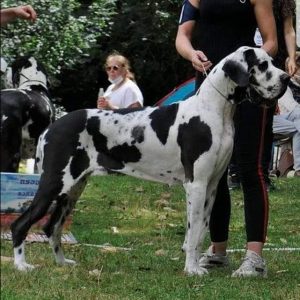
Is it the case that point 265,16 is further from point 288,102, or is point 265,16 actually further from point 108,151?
point 288,102

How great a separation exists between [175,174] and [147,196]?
3795 millimetres

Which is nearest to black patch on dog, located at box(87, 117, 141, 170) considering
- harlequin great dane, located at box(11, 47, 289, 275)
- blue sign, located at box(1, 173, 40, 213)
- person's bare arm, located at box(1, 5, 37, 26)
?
harlequin great dane, located at box(11, 47, 289, 275)

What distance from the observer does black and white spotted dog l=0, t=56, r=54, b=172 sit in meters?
1.60

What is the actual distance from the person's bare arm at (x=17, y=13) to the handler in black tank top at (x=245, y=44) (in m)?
2.72

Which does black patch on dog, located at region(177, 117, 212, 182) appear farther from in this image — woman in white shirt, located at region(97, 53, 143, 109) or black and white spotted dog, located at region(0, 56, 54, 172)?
woman in white shirt, located at region(97, 53, 143, 109)

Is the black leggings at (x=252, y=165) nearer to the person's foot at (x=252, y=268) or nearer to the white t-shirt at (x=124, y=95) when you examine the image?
the person's foot at (x=252, y=268)

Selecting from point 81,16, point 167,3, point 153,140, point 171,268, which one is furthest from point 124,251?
point 167,3

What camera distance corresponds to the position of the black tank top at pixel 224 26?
4418mm

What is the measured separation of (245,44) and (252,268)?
4.35 feet

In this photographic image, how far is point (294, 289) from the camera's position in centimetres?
415

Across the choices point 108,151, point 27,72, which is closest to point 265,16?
point 108,151

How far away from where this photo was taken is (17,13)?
1.75m

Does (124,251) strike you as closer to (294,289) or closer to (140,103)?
(294,289)

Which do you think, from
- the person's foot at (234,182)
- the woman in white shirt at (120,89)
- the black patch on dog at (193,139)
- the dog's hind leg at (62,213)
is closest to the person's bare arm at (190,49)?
the black patch on dog at (193,139)
